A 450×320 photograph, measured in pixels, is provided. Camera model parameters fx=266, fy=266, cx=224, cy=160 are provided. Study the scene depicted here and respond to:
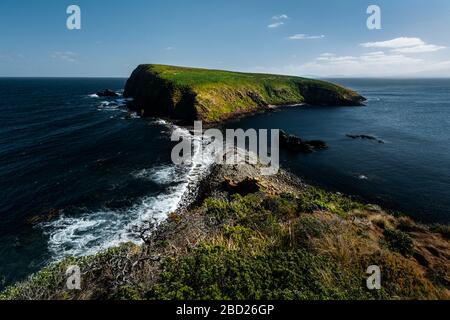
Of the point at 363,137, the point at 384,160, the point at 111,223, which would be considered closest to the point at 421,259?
the point at 111,223

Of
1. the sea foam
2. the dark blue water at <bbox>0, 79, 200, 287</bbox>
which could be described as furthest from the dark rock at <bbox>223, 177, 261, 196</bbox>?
the dark blue water at <bbox>0, 79, 200, 287</bbox>

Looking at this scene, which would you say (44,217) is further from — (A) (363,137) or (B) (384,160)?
(A) (363,137)

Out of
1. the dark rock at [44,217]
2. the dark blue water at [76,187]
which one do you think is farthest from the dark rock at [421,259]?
the dark rock at [44,217]

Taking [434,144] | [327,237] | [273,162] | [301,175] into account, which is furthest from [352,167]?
[327,237]

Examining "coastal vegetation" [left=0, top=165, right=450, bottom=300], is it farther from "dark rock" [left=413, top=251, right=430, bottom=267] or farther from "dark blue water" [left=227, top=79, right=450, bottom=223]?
"dark blue water" [left=227, top=79, right=450, bottom=223]

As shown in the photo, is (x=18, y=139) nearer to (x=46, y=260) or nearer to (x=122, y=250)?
(x=46, y=260)
